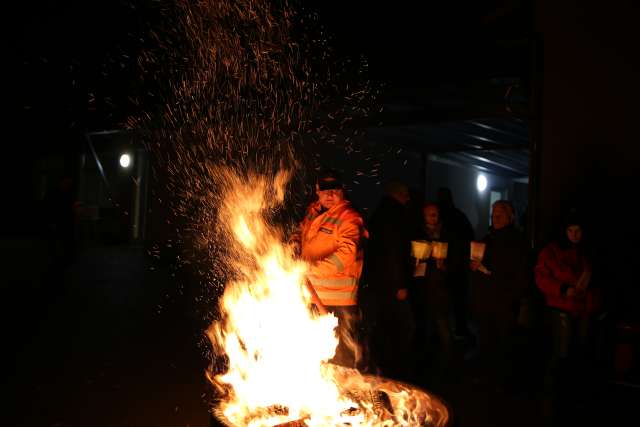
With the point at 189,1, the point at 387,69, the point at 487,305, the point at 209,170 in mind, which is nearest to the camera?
the point at 487,305

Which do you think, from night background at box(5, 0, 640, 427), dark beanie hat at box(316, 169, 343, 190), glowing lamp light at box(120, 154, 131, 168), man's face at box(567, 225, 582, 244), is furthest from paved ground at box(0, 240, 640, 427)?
glowing lamp light at box(120, 154, 131, 168)

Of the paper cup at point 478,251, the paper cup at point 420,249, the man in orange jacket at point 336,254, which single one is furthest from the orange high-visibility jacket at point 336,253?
the paper cup at point 478,251

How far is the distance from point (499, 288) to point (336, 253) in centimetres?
217

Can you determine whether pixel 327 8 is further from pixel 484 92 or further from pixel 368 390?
pixel 368 390

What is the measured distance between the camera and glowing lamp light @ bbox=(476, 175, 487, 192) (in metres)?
19.2

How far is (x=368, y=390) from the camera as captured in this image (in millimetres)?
3855

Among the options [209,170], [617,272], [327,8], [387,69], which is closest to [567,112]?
[617,272]

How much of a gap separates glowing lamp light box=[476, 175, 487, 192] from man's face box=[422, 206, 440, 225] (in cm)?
1233

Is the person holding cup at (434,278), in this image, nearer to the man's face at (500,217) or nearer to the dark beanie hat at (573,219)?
the man's face at (500,217)

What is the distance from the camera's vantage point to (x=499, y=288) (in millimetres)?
6418

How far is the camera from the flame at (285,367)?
3.60 metres

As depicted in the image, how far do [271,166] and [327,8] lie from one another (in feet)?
12.7

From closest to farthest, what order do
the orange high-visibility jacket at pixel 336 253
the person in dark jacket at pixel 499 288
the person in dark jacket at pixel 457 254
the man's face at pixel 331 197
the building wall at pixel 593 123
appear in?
the orange high-visibility jacket at pixel 336 253, the man's face at pixel 331 197, the person in dark jacket at pixel 499 288, the building wall at pixel 593 123, the person in dark jacket at pixel 457 254

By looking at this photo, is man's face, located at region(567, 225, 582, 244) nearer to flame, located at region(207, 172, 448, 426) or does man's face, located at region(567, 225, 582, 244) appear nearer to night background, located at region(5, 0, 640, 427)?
night background, located at region(5, 0, 640, 427)
